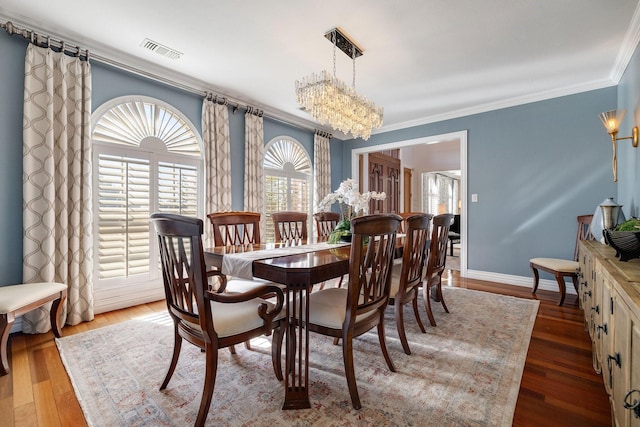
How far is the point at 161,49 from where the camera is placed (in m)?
2.71

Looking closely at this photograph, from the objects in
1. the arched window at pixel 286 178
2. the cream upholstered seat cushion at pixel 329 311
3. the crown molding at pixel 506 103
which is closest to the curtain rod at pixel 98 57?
the arched window at pixel 286 178

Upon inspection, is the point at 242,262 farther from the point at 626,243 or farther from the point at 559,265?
the point at 559,265

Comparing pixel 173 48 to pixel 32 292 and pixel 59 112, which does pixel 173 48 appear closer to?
pixel 59 112

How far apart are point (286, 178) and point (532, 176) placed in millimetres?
3507

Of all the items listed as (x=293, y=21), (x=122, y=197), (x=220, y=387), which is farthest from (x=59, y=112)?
(x=220, y=387)

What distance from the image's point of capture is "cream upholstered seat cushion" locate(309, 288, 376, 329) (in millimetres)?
1574

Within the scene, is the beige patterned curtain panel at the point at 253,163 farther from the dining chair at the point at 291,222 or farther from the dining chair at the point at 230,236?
the dining chair at the point at 230,236

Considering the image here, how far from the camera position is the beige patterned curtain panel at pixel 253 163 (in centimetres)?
400

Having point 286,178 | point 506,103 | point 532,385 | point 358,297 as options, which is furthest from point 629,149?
point 286,178

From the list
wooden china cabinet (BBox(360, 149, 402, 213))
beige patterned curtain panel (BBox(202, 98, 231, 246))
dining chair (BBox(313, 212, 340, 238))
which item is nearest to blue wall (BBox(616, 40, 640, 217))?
dining chair (BBox(313, 212, 340, 238))

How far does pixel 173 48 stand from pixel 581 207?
4.82 m

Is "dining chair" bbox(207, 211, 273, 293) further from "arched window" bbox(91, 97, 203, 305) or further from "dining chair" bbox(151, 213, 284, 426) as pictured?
"arched window" bbox(91, 97, 203, 305)

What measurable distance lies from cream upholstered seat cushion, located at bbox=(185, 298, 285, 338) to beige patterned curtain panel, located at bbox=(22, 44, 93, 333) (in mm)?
1809

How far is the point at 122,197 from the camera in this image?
2951 millimetres
